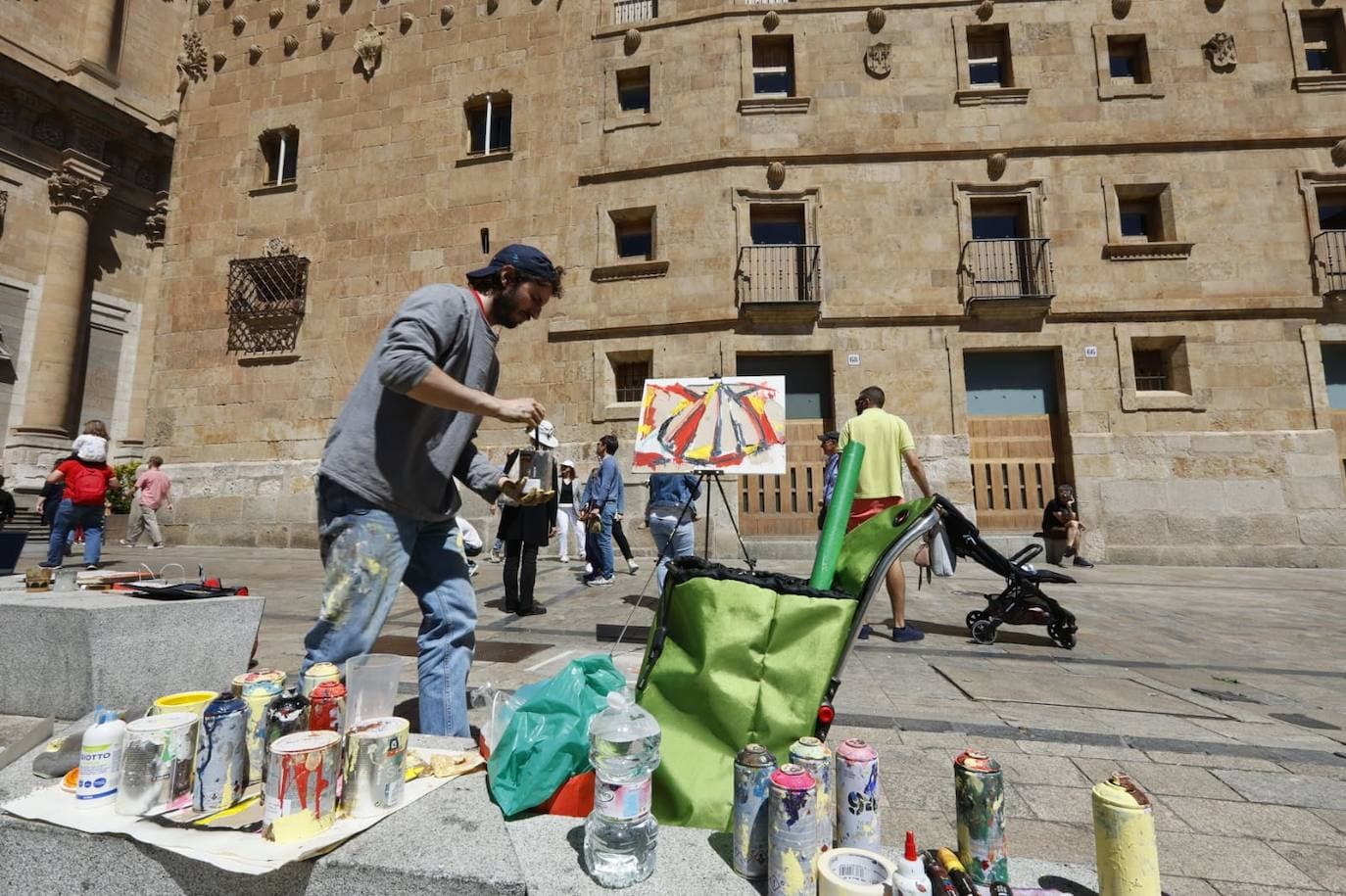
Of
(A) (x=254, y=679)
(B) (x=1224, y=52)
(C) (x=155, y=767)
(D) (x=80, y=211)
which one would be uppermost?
(B) (x=1224, y=52)

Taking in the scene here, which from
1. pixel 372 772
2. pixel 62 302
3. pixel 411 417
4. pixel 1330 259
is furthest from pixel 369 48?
pixel 1330 259

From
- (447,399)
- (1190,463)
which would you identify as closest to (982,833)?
(447,399)

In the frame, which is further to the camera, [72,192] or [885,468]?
[72,192]

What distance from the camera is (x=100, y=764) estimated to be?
148cm

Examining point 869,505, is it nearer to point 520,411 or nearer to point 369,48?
point 520,411

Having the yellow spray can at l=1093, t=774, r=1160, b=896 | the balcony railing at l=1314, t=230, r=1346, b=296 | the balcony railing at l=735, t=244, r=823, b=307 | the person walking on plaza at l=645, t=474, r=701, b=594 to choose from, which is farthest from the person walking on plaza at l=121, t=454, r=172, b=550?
the balcony railing at l=1314, t=230, r=1346, b=296

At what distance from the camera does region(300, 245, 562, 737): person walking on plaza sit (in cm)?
205

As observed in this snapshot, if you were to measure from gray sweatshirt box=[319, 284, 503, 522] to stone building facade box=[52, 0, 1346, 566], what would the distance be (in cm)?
897

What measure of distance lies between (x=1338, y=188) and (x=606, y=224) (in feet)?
44.0

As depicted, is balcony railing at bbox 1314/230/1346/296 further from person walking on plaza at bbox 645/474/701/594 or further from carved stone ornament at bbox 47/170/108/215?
carved stone ornament at bbox 47/170/108/215

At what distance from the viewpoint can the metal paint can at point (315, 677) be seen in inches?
68.0

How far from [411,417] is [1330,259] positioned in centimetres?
1533

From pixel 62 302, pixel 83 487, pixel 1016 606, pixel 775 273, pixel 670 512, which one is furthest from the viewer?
pixel 62 302

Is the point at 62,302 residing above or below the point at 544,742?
above
